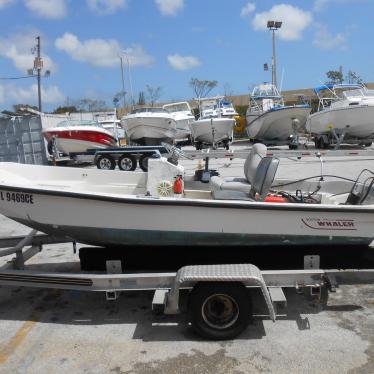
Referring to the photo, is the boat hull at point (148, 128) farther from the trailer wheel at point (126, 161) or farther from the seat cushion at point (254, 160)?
the seat cushion at point (254, 160)

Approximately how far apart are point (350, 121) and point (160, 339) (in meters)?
15.3

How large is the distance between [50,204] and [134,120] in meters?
14.1

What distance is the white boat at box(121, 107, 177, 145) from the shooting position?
17500 millimetres

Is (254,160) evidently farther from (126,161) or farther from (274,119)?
(274,119)

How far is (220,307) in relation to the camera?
3418mm

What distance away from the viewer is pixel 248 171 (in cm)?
486

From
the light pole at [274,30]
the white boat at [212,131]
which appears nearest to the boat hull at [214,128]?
the white boat at [212,131]

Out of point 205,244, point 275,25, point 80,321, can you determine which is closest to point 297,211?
point 205,244

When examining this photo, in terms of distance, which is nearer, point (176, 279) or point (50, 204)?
point (176, 279)

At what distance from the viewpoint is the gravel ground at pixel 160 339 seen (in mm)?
3035

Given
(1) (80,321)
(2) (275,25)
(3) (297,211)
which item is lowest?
(1) (80,321)

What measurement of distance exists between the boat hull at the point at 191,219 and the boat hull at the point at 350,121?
1402 cm

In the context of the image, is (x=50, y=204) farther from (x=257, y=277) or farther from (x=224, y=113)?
(x=224, y=113)

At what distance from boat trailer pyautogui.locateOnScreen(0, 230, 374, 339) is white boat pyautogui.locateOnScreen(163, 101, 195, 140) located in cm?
2015
